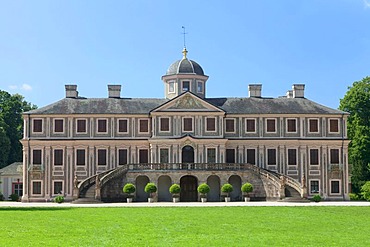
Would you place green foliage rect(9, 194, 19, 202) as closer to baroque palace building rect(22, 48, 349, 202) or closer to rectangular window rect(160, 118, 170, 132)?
→ baroque palace building rect(22, 48, 349, 202)

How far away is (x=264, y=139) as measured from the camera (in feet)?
190

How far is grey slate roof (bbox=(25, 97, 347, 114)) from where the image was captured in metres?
58.2

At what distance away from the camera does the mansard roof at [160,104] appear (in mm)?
58156

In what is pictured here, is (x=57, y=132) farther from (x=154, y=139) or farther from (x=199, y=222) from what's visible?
(x=199, y=222)

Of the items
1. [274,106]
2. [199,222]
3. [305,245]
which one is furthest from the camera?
[274,106]

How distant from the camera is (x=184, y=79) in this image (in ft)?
199

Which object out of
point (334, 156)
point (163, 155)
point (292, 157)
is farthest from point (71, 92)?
point (334, 156)

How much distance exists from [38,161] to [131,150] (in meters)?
8.10

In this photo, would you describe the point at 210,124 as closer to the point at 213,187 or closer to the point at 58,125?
the point at 213,187

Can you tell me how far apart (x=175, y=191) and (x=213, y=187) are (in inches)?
215

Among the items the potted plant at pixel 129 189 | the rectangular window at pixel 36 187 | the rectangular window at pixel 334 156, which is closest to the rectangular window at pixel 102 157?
the rectangular window at pixel 36 187

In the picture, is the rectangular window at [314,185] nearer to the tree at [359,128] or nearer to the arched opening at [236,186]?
the tree at [359,128]

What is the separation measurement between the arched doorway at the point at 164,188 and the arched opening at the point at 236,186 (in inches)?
208

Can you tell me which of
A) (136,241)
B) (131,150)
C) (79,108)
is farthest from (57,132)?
(136,241)
